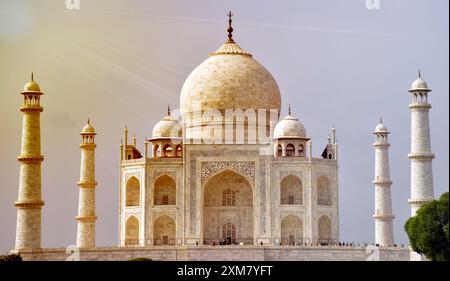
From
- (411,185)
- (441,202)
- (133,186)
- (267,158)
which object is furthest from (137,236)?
(441,202)

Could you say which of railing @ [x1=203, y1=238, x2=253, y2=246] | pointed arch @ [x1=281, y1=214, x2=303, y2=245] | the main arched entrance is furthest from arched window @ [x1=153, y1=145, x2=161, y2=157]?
pointed arch @ [x1=281, y1=214, x2=303, y2=245]

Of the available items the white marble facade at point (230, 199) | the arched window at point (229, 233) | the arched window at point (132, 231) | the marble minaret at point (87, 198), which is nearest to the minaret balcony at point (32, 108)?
the marble minaret at point (87, 198)

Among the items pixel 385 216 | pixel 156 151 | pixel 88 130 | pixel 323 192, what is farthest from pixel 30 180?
pixel 385 216

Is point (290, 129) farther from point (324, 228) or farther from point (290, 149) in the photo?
point (324, 228)

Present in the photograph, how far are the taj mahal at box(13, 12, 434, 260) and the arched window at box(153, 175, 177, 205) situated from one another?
0.03 meters

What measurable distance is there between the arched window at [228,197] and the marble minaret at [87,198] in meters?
4.08

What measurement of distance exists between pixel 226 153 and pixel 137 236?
383cm

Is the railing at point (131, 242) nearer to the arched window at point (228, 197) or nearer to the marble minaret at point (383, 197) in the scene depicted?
the arched window at point (228, 197)

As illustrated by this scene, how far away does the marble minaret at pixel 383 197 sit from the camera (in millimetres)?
41844

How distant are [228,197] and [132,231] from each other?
10.5 feet
